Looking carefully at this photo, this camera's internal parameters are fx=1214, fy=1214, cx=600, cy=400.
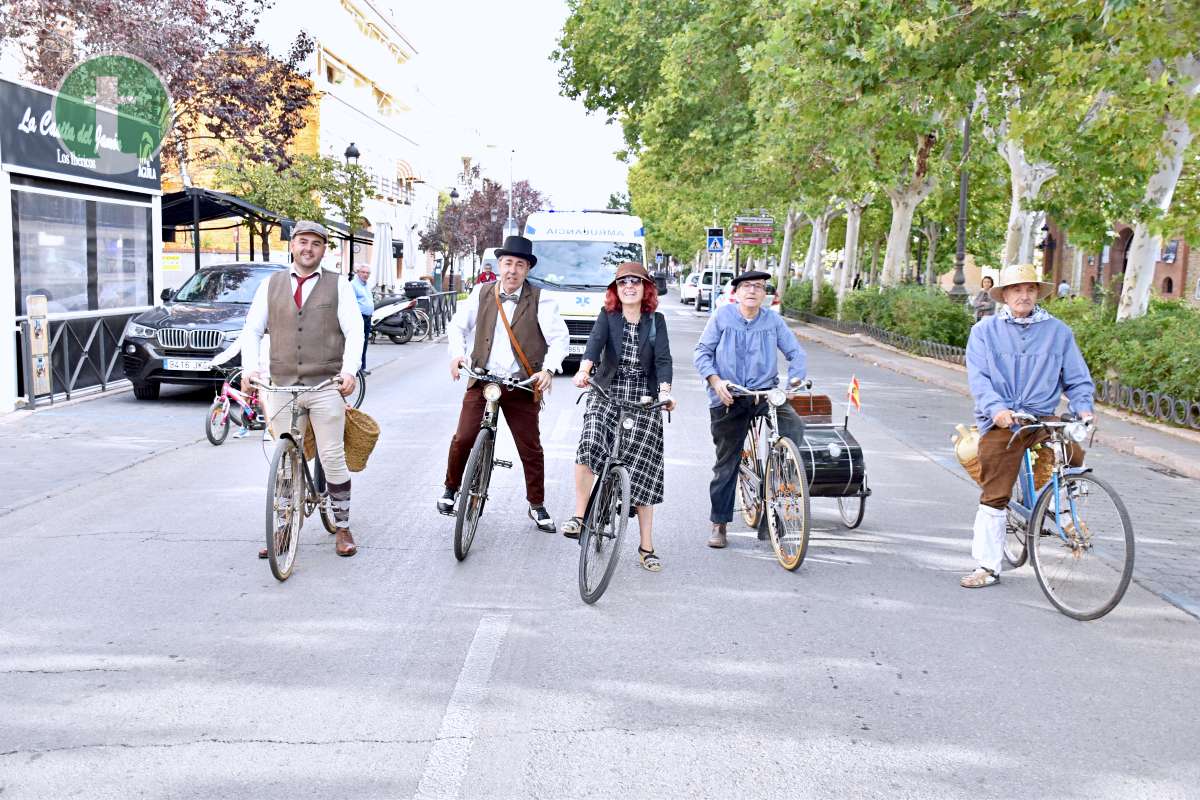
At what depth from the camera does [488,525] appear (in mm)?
8016

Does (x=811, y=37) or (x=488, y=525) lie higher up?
(x=811, y=37)

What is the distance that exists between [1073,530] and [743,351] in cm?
218

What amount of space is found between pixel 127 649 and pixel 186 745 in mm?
Result: 1252

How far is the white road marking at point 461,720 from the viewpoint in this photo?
3.86m

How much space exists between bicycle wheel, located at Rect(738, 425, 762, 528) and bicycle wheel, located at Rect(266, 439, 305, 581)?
2665 mm

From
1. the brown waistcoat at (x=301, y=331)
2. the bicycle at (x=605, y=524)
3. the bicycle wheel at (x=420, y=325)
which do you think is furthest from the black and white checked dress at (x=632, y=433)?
the bicycle wheel at (x=420, y=325)

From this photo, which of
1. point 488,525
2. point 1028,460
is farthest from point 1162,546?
point 488,525

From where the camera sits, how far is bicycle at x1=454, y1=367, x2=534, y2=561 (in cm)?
680

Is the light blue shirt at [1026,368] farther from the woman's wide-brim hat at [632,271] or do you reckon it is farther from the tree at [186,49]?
the tree at [186,49]

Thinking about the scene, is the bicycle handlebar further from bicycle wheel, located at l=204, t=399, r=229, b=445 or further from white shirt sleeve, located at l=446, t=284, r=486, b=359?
bicycle wheel, located at l=204, t=399, r=229, b=445

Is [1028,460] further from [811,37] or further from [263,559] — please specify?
[811,37]

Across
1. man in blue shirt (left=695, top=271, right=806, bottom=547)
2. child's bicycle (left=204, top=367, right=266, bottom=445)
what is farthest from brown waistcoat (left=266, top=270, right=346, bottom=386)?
child's bicycle (left=204, top=367, right=266, bottom=445)

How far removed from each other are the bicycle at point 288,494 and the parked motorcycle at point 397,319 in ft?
67.2

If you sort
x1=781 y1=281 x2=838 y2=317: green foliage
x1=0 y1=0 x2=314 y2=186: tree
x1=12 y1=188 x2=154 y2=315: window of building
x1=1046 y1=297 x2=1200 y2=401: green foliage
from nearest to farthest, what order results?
x1=1046 y1=297 x2=1200 y2=401: green foliage, x1=12 y1=188 x2=154 y2=315: window of building, x1=0 y1=0 x2=314 y2=186: tree, x1=781 y1=281 x2=838 y2=317: green foliage
